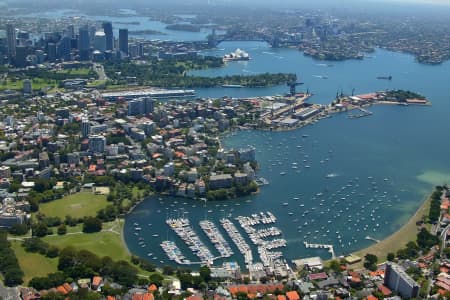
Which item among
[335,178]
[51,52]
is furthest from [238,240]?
[51,52]

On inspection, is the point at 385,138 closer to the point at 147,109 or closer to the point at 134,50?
the point at 147,109

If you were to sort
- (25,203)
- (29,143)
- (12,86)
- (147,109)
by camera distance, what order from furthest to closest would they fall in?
(12,86), (147,109), (29,143), (25,203)

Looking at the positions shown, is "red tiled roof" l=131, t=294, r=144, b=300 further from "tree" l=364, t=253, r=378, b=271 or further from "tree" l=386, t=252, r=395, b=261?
"tree" l=386, t=252, r=395, b=261

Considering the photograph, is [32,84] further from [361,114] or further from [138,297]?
[138,297]

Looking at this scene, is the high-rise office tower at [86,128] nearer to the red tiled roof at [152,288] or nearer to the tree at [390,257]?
the red tiled roof at [152,288]

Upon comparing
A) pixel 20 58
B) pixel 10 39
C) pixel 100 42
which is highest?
pixel 10 39

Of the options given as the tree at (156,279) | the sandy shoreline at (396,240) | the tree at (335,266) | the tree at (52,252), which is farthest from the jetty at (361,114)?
the tree at (52,252)

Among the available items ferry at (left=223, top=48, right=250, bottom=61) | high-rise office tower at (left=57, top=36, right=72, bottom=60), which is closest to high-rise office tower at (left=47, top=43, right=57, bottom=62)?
high-rise office tower at (left=57, top=36, right=72, bottom=60)

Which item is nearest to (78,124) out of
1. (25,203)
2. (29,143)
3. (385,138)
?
(29,143)
